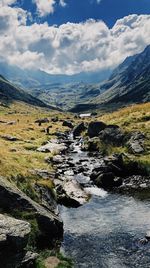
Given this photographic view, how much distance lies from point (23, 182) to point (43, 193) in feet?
9.95

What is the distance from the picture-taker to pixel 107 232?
4478cm

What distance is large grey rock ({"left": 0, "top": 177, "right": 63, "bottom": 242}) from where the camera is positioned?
3897 centimetres

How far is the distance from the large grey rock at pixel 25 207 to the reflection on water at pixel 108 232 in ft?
7.32

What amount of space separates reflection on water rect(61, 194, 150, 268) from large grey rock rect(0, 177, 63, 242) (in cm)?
223

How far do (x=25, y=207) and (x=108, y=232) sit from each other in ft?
36.8

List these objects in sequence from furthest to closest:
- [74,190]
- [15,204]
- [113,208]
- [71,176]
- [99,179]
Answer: [71,176] < [99,179] < [74,190] < [113,208] < [15,204]

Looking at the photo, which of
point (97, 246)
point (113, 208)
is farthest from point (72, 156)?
point (97, 246)

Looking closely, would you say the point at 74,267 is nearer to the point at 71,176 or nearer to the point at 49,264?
the point at 49,264

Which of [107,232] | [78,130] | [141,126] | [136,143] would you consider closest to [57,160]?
[136,143]

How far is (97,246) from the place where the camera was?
40.9 metres

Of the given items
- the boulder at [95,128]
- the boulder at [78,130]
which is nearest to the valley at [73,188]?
the boulder at [95,128]

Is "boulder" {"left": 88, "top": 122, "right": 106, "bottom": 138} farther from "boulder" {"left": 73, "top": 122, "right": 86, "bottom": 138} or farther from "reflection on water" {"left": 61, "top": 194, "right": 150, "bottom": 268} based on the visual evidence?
"reflection on water" {"left": 61, "top": 194, "right": 150, "bottom": 268}

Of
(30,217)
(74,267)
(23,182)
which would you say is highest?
(23,182)

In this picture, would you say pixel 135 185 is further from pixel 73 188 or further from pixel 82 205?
pixel 82 205
